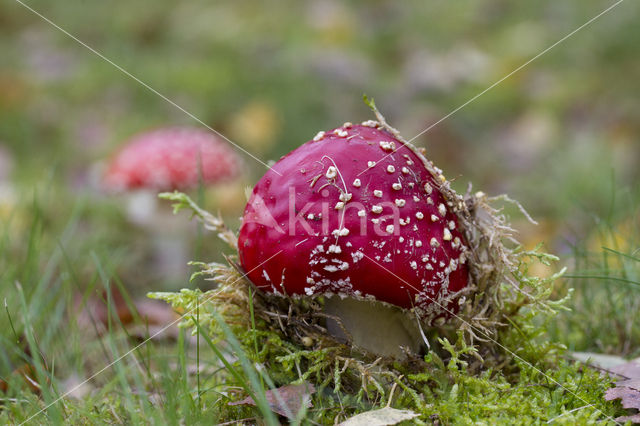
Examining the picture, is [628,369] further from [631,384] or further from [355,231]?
[355,231]

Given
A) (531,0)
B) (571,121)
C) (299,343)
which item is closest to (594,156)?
(571,121)

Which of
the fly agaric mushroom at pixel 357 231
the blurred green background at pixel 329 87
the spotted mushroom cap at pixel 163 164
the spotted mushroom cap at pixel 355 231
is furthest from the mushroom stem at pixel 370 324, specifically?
the blurred green background at pixel 329 87

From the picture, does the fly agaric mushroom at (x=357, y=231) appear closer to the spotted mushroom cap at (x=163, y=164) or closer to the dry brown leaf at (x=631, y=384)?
the dry brown leaf at (x=631, y=384)

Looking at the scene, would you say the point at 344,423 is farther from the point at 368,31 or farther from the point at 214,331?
the point at 368,31

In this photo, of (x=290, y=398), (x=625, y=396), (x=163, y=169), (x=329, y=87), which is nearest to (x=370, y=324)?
(x=290, y=398)

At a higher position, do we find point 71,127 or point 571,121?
point 571,121

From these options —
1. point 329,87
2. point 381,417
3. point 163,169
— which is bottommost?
point 163,169
